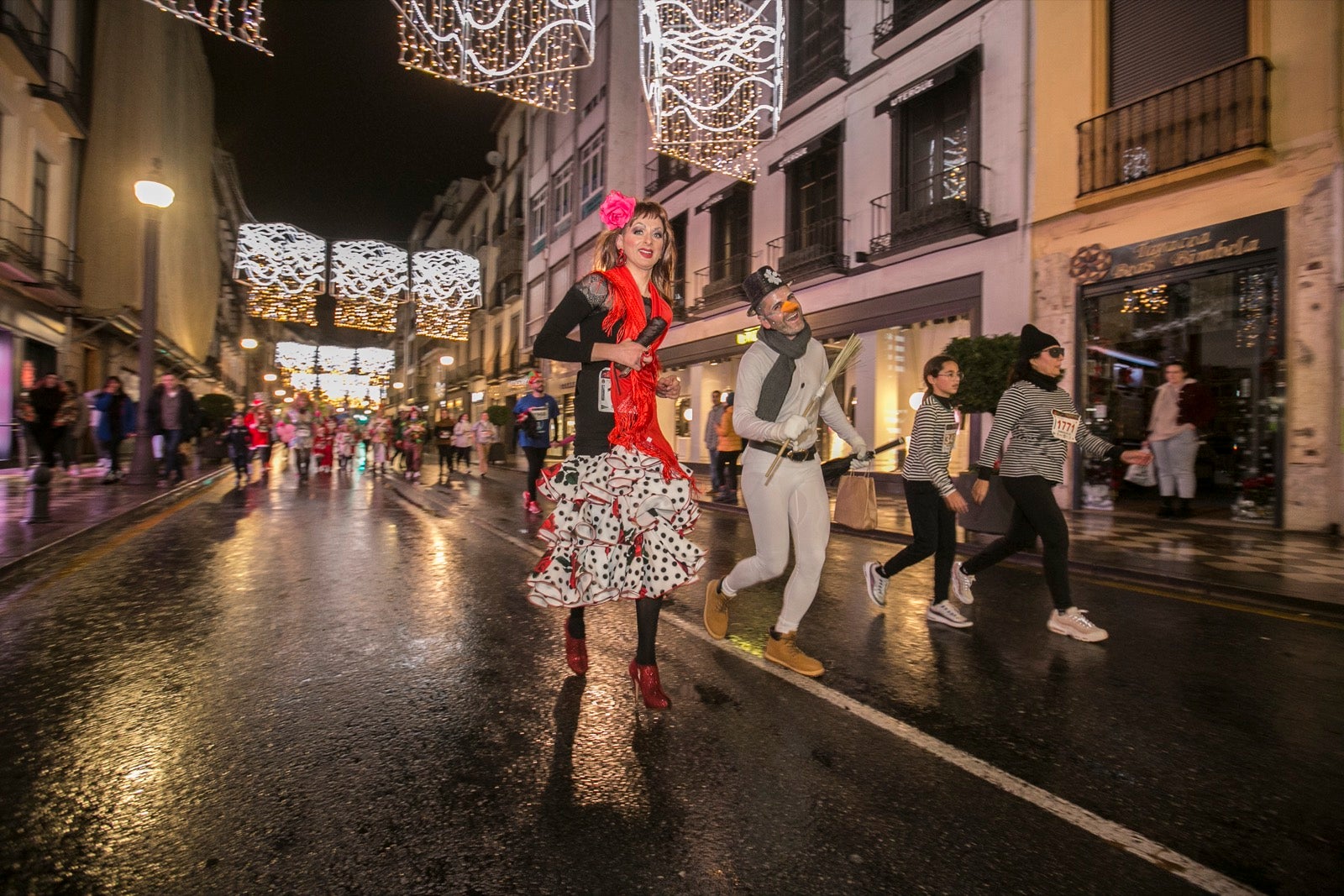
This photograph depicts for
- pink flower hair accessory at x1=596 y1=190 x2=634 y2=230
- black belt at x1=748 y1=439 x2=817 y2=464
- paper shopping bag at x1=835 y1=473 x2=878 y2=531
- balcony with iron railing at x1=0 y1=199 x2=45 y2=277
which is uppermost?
balcony with iron railing at x1=0 y1=199 x2=45 y2=277

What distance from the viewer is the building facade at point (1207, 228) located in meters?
8.55

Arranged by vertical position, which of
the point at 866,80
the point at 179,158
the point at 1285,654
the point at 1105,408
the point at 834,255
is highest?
the point at 179,158

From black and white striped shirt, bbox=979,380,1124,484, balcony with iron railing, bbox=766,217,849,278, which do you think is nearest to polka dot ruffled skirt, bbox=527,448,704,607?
black and white striped shirt, bbox=979,380,1124,484

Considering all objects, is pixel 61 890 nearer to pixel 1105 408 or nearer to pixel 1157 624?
pixel 1157 624

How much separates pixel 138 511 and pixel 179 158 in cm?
2134

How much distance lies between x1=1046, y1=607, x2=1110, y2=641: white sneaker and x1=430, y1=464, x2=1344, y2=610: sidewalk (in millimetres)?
2054

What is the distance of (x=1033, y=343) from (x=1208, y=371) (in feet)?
26.9

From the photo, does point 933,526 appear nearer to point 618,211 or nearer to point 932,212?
point 618,211

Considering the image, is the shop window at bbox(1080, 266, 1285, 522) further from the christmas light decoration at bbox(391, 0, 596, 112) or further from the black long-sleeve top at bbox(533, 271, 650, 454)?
the black long-sleeve top at bbox(533, 271, 650, 454)

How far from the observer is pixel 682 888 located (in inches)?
65.3

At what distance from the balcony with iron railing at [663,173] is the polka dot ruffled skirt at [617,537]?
64.7ft

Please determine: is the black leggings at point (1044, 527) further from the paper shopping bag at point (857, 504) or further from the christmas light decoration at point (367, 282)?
the christmas light decoration at point (367, 282)

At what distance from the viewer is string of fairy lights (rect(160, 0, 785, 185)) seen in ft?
32.6

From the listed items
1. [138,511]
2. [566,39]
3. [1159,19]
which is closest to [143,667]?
[138,511]
